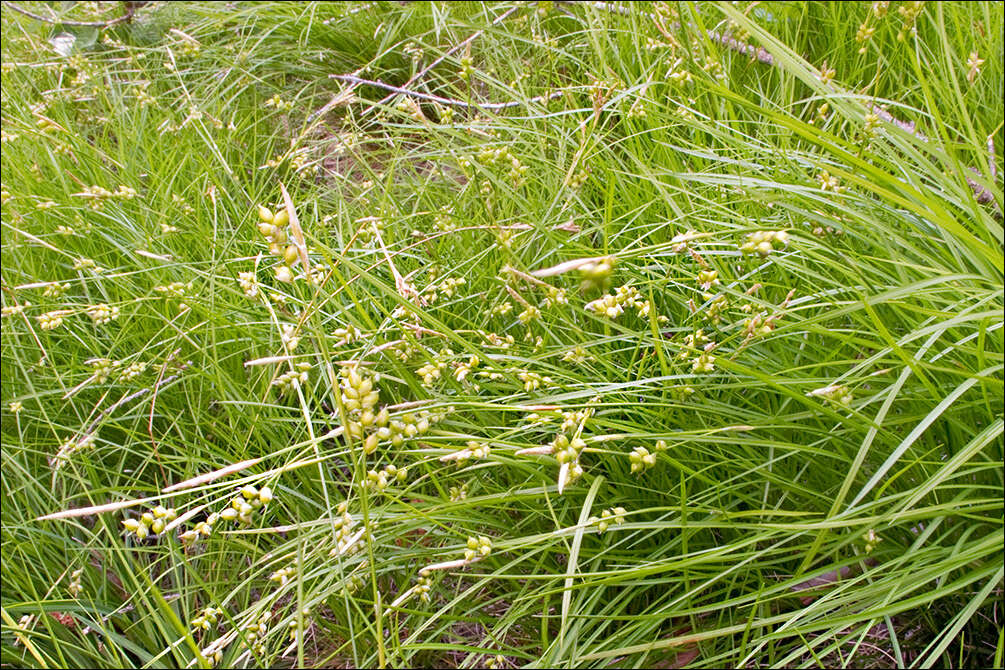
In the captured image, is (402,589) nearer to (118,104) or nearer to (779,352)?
(779,352)

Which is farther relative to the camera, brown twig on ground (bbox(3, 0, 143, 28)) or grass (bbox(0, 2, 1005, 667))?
brown twig on ground (bbox(3, 0, 143, 28))

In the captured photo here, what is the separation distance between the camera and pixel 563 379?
1.51 metres

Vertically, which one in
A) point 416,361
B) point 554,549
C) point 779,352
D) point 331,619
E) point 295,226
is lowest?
point 331,619

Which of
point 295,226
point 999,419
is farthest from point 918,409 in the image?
point 295,226

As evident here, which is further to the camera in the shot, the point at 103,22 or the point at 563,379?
the point at 103,22

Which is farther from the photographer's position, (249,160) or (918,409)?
(249,160)

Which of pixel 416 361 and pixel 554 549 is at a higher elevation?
pixel 416 361

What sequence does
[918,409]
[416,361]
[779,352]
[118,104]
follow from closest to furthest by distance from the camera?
[918,409], [779,352], [416,361], [118,104]

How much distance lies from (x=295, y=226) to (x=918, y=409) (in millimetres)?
1009

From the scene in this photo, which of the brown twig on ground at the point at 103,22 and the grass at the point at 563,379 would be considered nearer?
the grass at the point at 563,379

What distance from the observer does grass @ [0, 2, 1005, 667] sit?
1182mm

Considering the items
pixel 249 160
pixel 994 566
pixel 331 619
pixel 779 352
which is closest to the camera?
pixel 994 566

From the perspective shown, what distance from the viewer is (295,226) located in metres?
0.93

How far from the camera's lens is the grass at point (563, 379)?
1182mm
